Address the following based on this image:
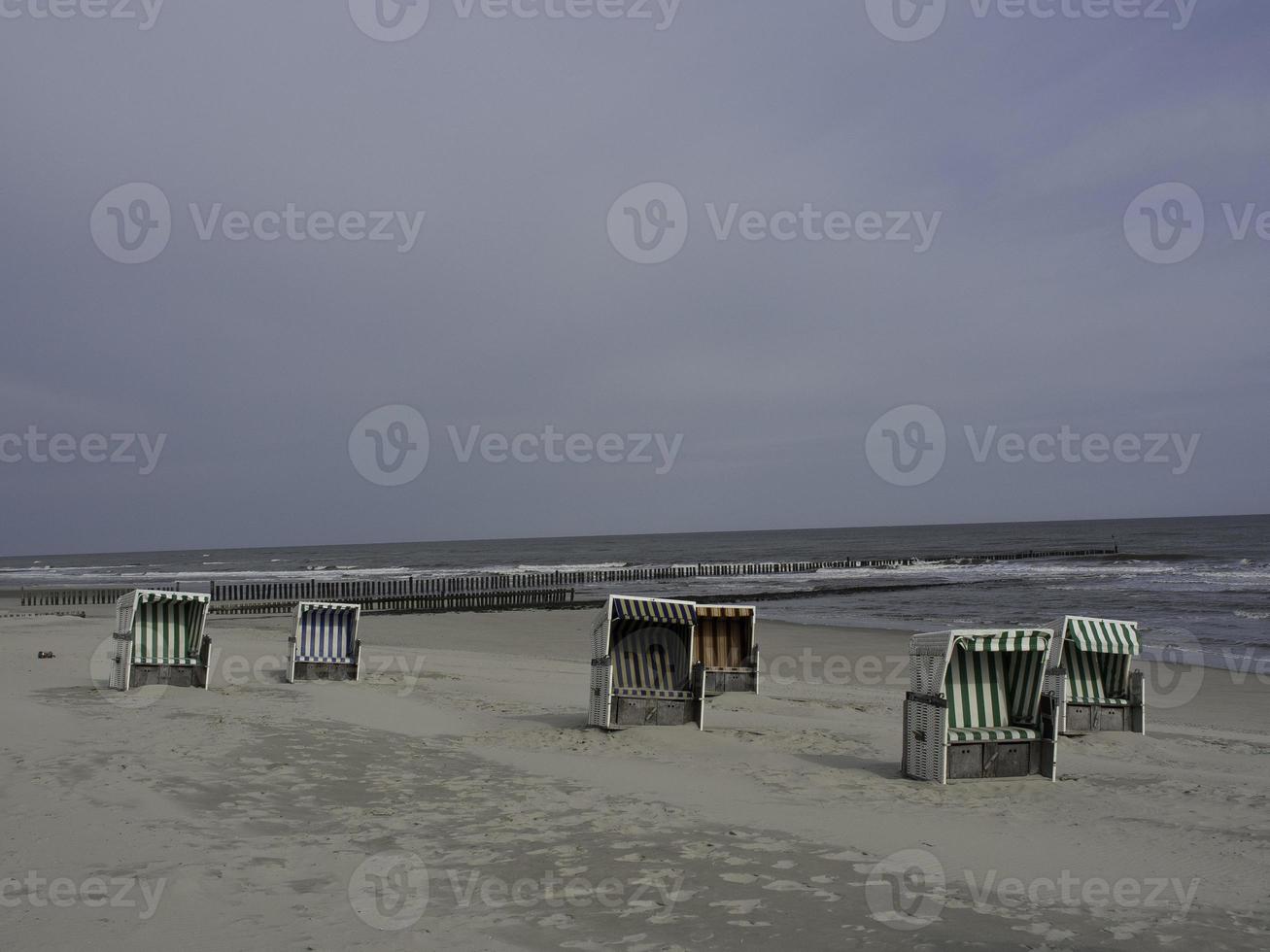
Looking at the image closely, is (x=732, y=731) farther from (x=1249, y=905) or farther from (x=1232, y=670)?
(x=1232, y=670)

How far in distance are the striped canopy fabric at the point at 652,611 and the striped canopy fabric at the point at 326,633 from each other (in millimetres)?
6007

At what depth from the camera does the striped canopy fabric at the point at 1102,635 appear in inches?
451

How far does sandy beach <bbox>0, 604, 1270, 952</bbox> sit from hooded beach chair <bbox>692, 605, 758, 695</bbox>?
77.9 inches

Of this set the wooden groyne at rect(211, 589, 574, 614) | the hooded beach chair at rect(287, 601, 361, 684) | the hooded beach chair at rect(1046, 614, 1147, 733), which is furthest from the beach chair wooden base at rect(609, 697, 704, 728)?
the wooden groyne at rect(211, 589, 574, 614)

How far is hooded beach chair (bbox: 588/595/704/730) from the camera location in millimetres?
11438

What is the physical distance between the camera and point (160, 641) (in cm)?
1413

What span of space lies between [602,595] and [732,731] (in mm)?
38173

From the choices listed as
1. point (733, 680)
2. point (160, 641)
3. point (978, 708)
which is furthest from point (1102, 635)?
point (160, 641)

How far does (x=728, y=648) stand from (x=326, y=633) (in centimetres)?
635

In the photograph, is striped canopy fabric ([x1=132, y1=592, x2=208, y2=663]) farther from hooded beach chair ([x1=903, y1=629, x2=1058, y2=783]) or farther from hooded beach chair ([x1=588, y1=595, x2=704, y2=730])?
hooded beach chair ([x1=903, y1=629, x2=1058, y2=783])

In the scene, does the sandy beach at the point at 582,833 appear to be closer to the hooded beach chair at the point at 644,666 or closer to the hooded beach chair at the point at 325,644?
the hooded beach chair at the point at 644,666

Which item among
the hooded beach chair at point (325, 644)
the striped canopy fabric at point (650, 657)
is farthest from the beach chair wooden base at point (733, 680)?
the hooded beach chair at point (325, 644)

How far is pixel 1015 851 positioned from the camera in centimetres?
685

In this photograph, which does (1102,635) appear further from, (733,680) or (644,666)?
(733,680)
